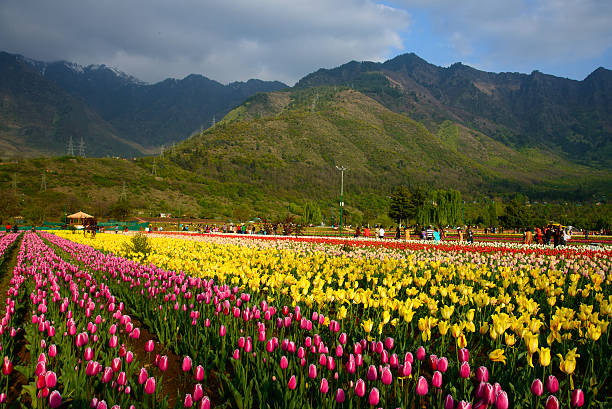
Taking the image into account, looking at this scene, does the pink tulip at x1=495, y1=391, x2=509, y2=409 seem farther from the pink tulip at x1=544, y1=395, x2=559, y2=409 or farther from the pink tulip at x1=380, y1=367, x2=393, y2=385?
the pink tulip at x1=380, y1=367, x2=393, y2=385

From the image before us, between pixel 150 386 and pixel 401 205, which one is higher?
pixel 401 205

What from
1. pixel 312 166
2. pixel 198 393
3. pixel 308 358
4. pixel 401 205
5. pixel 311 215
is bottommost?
pixel 308 358

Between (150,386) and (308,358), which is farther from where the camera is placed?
(308,358)

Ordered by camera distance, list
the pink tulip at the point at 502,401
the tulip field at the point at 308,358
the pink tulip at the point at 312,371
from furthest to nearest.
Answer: the pink tulip at the point at 312,371
the tulip field at the point at 308,358
the pink tulip at the point at 502,401

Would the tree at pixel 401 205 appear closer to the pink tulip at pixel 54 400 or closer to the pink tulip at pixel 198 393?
the pink tulip at pixel 198 393

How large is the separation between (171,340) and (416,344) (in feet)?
8.42

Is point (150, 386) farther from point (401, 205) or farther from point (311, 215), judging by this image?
point (311, 215)

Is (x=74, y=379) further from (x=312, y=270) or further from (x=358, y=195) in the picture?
(x=358, y=195)

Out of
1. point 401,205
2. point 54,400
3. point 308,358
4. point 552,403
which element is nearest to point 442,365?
point 552,403

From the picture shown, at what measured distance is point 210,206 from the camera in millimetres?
102500

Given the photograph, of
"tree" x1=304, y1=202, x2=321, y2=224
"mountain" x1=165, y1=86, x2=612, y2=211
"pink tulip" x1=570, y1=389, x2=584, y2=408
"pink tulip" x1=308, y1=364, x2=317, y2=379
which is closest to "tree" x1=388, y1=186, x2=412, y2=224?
"tree" x1=304, y1=202, x2=321, y2=224

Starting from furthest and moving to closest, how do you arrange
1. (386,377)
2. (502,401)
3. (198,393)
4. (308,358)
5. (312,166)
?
1. (312,166)
2. (308,358)
3. (386,377)
4. (198,393)
5. (502,401)

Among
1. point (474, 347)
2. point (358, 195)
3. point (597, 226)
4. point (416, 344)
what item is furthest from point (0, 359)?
point (358, 195)

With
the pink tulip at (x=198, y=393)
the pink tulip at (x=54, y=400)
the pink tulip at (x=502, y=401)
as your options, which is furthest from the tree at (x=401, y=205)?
the pink tulip at (x=54, y=400)
